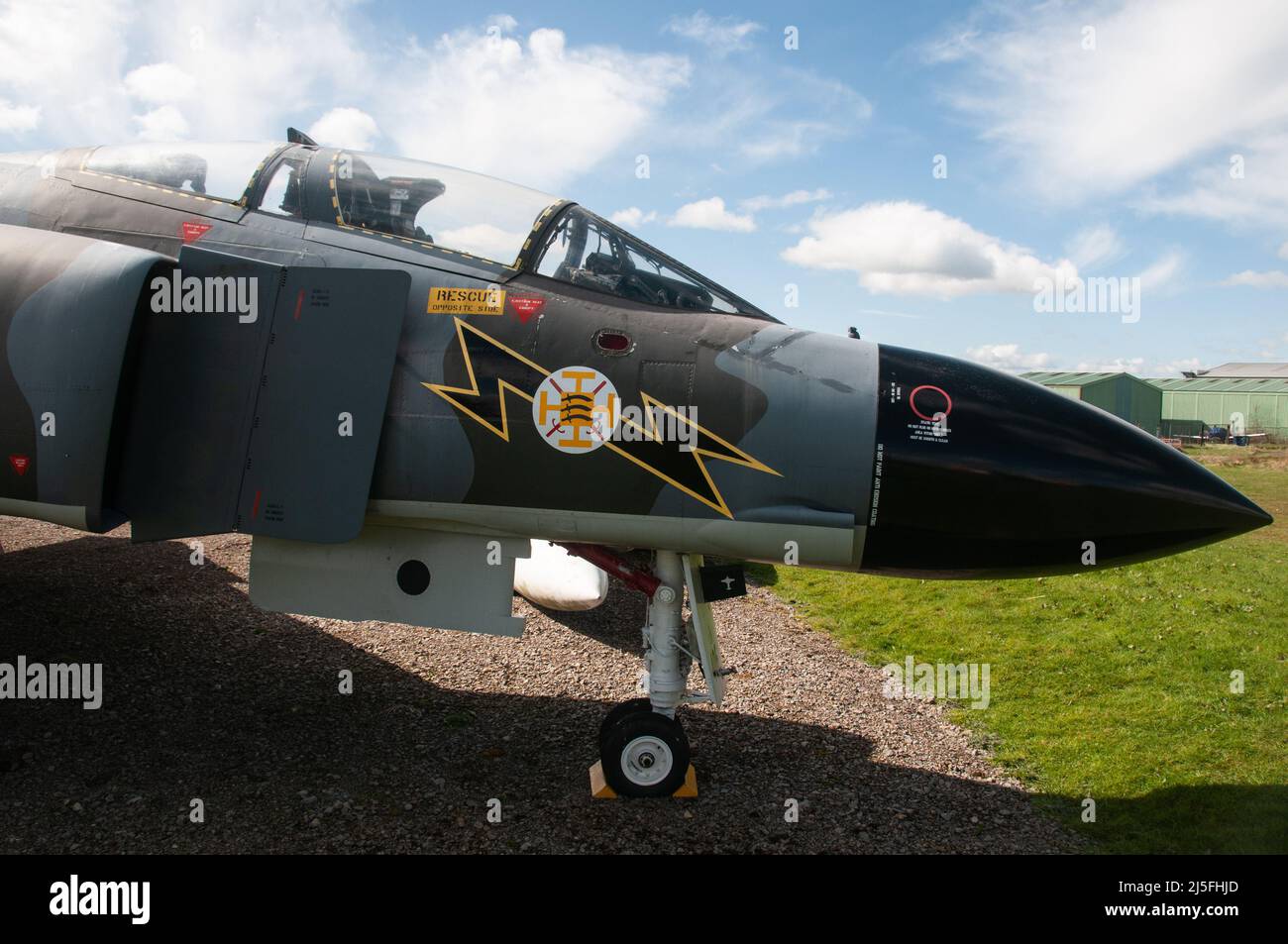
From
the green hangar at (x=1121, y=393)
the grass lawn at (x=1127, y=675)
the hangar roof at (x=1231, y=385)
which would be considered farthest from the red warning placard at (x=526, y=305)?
the hangar roof at (x=1231, y=385)

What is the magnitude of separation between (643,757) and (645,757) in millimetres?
12

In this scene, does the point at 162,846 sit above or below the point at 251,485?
below

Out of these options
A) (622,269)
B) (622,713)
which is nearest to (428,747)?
(622,713)

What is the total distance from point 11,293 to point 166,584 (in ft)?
19.0

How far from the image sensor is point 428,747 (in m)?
5.66

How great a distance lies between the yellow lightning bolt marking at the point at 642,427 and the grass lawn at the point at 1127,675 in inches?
120

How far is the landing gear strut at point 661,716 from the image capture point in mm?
4898

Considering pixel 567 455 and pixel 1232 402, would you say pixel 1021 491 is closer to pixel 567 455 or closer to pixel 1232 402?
pixel 567 455

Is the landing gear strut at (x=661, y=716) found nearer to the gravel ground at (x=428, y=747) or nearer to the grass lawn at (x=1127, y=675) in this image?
the gravel ground at (x=428, y=747)
